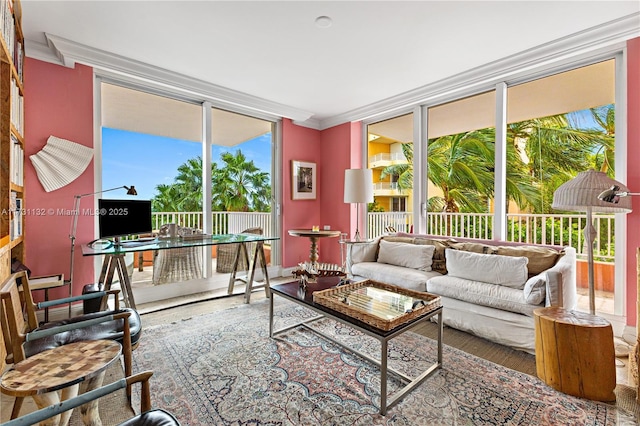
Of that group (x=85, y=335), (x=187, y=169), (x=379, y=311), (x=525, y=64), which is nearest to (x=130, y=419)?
(x=85, y=335)

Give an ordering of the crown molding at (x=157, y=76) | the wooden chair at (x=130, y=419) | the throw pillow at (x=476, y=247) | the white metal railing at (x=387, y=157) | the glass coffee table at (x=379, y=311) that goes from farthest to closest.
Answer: the white metal railing at (x=387, y=157) → the throw pillow at (x=476, y=247) → the crown molding at (x=157, y=76) → the glass coffee table at (x=379, y=311) → the wooden chair at (x=130, y=419)

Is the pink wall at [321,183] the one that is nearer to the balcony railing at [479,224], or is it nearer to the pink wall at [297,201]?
the pink wall at [297,201]

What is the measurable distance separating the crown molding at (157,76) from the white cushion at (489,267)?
3.10 m

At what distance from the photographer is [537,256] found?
2697 millimetres

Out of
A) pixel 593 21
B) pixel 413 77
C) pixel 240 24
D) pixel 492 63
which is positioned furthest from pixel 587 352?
pixel 240 24

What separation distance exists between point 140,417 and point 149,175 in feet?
10.6

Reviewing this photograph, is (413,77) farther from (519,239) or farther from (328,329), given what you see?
(328,329)

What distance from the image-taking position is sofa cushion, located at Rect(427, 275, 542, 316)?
233 cm

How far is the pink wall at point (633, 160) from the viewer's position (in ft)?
8.14

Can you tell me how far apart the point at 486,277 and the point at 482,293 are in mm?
234

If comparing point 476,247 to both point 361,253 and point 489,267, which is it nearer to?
point 489,267

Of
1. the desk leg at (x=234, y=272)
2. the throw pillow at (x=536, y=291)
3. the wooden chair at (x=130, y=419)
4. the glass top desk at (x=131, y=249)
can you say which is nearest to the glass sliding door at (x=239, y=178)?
the desk leg at (x=234, y=272)

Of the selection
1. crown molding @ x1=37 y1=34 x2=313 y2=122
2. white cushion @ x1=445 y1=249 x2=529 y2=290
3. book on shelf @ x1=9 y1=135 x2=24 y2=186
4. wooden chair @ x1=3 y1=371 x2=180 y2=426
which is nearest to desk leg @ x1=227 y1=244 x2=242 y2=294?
crown molding @ x1=37 y1=34 x2=313 y2=122

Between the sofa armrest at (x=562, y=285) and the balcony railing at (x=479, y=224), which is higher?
the balcony railing at (x=479, y=224)
